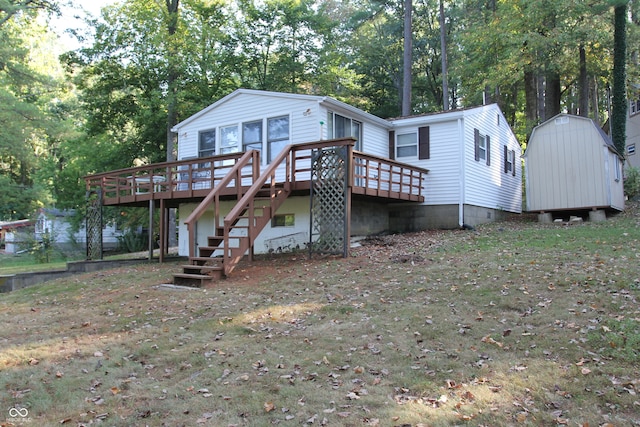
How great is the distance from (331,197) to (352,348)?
6144 mm

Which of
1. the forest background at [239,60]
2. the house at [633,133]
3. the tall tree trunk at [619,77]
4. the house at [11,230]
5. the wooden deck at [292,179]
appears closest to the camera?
the wooden deck at [292,179]

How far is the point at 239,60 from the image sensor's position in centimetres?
2464

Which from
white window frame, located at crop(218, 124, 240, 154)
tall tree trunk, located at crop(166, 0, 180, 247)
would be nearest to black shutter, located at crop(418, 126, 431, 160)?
white window frame, located at crop(218, 124, 240, 154)

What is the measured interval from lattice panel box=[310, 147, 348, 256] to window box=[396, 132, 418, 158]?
536cm

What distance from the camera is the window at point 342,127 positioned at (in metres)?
14.1

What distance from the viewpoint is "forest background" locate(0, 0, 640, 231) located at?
2047 cm

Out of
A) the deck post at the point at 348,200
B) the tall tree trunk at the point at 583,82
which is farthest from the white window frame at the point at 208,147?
the tall tree trunk at the point at 583,82

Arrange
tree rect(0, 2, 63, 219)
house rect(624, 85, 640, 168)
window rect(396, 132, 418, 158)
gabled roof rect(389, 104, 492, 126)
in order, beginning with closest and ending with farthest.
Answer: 1. gabled roof rect(389, 104, 492, 126)
2. window rect(396, 132, 418, 158)
3. tree rect(0, 2, 63, 219)
4. house rect(624, 85, 640, 168)

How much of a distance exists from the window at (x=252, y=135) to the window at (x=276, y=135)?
0.38 m

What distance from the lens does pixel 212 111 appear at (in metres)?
16.2

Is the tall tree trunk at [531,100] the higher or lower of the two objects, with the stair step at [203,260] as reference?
higher

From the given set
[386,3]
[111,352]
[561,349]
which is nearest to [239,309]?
[111,352]

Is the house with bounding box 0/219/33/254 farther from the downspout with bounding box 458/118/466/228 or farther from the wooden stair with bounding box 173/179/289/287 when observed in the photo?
the downspout with bounding box 458/118/466/228

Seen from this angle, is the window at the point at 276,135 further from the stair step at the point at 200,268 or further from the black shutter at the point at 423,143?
the stair step at the point at 200,268
